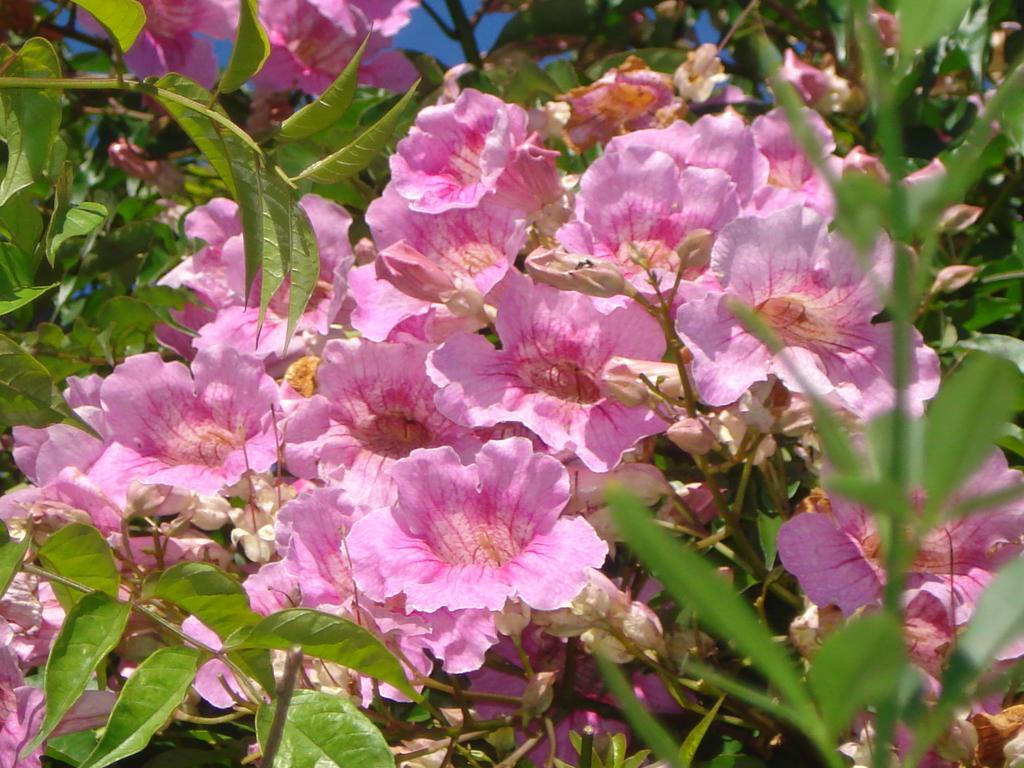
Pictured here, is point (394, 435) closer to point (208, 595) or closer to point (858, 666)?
point (208, 595)

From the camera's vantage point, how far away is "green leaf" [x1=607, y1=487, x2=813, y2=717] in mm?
245

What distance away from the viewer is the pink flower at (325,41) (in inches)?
63.0

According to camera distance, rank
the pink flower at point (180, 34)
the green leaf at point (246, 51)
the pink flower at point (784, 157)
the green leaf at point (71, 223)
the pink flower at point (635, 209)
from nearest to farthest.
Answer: the green leaf at point (246, 51) < the green leaf at point (71, 223) < the pink flower at point (635, 209) < the pink flower at point (784, 157) < the pink flower at point (180, 34)

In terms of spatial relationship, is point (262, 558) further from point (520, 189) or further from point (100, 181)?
point (100, 181)

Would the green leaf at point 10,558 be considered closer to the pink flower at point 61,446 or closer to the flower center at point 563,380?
the pink flower at point 61,446

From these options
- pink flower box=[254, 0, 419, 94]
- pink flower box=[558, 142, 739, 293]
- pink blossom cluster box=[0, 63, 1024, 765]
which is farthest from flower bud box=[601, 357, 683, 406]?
pink flower box=[254, 0, 419, 94]

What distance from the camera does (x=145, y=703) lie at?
0.75 metres

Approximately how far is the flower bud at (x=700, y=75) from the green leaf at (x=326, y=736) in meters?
0.91

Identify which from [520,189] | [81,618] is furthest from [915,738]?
[520,189]

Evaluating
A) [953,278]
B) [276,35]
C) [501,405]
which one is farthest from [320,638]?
[276,35]

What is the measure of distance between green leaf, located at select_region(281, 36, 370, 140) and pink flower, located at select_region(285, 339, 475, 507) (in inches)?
9.5

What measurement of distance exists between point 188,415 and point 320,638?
0.45m

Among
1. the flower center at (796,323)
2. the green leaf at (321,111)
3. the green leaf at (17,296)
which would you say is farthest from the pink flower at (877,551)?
the green leaf at (17,296)

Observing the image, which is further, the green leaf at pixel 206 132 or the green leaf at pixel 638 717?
the green leaf at pixel 206 132
